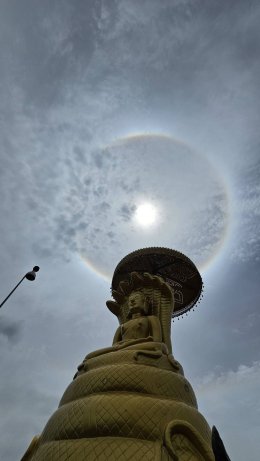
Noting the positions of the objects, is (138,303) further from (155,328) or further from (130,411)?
(130,411)

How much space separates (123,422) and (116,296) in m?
6.23

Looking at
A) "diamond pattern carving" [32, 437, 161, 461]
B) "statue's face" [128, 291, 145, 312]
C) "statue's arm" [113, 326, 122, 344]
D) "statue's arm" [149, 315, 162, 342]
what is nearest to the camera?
"diamond pattern carving" [32, 437, 161, 461]

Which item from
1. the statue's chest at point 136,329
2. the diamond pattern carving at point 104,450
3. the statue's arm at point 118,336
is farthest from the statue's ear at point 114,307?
the diamond pattern carving at point 104,450

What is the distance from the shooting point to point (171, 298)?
1151 centimetres

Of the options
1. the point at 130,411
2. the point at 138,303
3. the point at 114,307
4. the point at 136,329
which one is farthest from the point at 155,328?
the point at 130,411

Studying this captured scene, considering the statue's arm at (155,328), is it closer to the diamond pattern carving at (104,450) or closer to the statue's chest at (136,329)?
the statue's chest at (136,329)

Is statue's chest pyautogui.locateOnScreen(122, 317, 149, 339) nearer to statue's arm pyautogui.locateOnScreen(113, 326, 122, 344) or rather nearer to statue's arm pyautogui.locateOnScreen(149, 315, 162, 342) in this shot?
statue's arm pyautogui.locateOnScreen(149, 315, 162, 342)

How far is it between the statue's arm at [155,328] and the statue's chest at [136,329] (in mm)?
135

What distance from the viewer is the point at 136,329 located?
9.95 metres

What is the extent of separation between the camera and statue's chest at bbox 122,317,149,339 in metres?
9.88

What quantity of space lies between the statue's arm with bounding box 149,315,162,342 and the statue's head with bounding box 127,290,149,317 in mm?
475

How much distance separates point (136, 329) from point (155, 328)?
1.83 feet

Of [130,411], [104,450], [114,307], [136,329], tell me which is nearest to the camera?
[104,450]

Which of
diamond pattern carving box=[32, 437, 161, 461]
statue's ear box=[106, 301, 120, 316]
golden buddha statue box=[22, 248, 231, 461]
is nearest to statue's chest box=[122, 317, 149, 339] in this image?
golden buddha statue box=[22, 248, 231, 461]
